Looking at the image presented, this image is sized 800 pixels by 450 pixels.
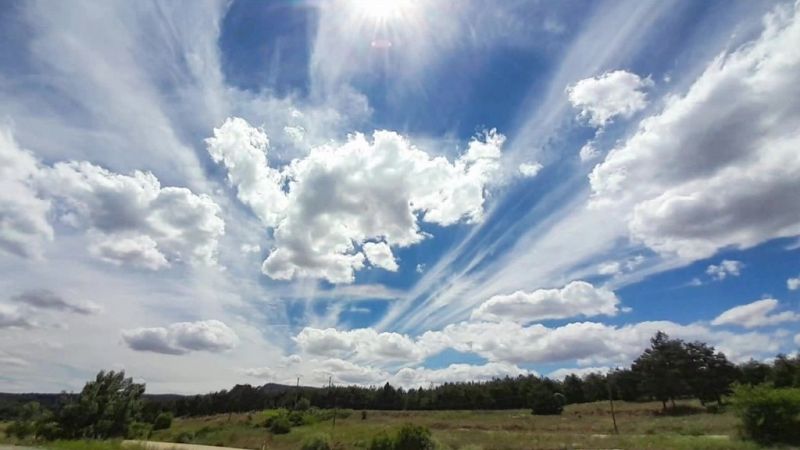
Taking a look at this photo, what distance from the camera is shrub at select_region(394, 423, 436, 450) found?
28109 mm

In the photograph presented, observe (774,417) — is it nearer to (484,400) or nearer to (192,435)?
(192,435)

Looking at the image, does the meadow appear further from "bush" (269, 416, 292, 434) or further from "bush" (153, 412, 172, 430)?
"bush" (153, 412, 172, 430)

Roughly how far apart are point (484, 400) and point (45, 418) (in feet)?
289

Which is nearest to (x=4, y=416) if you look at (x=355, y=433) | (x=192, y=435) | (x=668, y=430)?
(x=192, y=435)

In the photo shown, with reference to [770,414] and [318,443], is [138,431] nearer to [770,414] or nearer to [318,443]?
[318,443]

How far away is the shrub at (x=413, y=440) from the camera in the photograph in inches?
1107

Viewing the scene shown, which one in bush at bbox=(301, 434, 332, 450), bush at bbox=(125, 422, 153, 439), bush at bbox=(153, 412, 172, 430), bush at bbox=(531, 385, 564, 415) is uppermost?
bush at bbox=(531, 385, 564, 415)

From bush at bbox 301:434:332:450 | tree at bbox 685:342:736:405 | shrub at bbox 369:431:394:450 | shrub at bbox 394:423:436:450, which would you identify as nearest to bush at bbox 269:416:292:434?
bush at bbox 301:434:332:450

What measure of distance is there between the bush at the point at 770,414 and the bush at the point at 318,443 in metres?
28.5

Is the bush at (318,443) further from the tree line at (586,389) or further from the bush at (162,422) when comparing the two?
the bush at (162,422)

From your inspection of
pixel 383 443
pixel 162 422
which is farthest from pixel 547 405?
pixel 383 443

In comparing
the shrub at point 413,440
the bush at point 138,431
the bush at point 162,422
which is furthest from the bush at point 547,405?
the shrub at point 413,440

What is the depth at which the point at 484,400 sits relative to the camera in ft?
383

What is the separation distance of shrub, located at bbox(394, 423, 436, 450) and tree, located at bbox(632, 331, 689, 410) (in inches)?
2203
